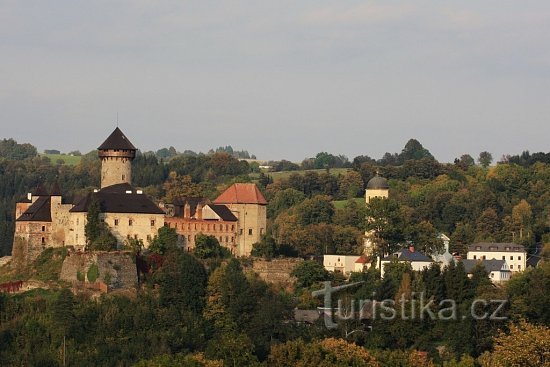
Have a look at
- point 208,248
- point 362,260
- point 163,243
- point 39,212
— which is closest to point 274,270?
point 208,248

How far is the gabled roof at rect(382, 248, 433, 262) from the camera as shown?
79.3 m

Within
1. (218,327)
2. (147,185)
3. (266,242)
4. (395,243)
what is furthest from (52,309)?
(147,185)

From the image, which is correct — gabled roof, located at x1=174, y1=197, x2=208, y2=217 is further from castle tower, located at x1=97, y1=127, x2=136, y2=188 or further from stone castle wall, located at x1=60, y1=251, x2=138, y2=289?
stone castle wall, located at x1=60, y1=251, x2=138, y2=289

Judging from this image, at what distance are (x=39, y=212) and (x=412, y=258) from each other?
64.2ft

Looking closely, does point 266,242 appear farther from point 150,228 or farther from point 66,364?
point 66,364

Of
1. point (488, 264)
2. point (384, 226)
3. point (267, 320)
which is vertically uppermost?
point (384, 226)

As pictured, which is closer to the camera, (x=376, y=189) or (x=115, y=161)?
(x=115, y=161)

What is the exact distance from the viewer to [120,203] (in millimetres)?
73438

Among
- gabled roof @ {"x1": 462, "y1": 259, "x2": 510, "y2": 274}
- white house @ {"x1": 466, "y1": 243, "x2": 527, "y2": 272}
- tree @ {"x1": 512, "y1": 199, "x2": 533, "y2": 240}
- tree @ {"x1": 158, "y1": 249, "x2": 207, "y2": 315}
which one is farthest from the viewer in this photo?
tree @ {"x1": 512, "y1": 199, "x2": 533, "y2": 240}

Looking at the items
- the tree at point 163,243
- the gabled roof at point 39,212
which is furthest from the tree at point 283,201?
the tree at point 163,243

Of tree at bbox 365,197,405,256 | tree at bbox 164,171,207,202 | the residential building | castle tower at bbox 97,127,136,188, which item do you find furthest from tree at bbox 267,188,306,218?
the residential building

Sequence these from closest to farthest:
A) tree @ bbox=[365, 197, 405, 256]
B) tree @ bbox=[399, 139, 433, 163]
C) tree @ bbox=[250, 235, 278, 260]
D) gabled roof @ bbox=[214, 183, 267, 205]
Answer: tree @ bbox=[250, 235, 278, 260]
gabled roof @ bbox=[214, 183, 267, 205]
tree @ bbox=[365, 197, 405, 256]
tree @ bbox=[399, 139, 433, 163]

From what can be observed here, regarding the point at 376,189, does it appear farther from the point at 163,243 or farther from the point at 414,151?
the point at 414,151

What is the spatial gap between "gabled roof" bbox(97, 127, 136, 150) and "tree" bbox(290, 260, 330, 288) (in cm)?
1118
